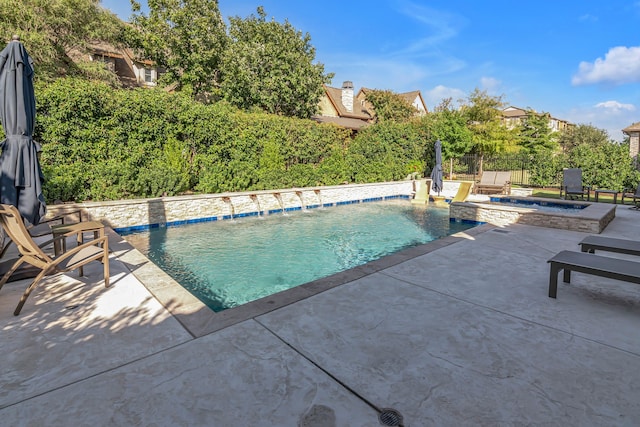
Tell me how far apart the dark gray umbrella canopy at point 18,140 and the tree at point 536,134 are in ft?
124

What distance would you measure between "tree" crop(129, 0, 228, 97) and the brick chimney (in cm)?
1393

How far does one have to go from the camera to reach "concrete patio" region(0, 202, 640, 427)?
7.33 ft

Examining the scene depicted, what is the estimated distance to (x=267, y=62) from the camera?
872 inches

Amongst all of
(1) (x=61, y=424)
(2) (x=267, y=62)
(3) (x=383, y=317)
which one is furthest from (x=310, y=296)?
(2) (x=267, y=62)

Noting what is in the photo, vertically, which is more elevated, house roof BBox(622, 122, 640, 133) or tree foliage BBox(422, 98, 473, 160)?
house roof BBox(622, 122, 640, 133)

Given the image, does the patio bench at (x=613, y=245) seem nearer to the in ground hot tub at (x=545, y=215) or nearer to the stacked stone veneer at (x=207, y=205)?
the in ground hot tub at (x=545, y=215)

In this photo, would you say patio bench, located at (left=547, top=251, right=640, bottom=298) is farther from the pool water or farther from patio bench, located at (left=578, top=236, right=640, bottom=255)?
the pool water

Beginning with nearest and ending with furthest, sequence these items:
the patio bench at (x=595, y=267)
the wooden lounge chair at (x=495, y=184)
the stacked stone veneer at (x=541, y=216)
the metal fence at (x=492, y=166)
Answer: the patio bench at (x=595, y=267)
the stacked stone veneer at (x=541, y=216)
the wooden lounge chair at (x=495, y=184)
the metal fence at (x=492, y=166)

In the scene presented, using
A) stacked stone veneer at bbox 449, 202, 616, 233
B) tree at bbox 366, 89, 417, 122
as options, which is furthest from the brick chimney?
stacked stone veneer at bbox 449, 202, 616, 233

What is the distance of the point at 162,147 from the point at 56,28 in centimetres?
1508

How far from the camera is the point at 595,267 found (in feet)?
12.3

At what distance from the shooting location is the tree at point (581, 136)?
40.6 metres

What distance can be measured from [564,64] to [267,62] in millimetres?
20574

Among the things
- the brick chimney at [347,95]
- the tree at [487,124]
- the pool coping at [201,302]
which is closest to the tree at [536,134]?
the tree at [487,124]
